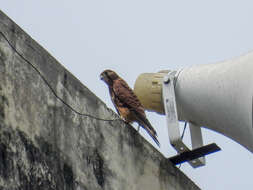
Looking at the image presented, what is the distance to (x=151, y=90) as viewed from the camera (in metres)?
7.08

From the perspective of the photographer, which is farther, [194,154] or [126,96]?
[126,96]

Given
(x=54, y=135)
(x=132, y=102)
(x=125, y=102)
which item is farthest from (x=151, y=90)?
(x=54, y=135)

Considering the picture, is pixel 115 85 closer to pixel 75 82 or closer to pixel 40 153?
pixel 75 82

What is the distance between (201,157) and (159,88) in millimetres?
725

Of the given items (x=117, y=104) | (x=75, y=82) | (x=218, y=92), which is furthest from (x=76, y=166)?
(x=117, y=104)

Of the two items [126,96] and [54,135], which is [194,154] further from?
[54,135]

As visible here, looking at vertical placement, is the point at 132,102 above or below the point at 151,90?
below

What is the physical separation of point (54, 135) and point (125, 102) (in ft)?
8.56

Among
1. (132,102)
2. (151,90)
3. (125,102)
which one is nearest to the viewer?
(151,90)

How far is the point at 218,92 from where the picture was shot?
18.8 feet

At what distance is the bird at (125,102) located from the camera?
7754mm

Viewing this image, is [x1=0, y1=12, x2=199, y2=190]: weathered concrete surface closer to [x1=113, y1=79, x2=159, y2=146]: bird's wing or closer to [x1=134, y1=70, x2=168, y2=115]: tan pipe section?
[x1=134, y1=70, x2=168, y2=115]: tan pipe section

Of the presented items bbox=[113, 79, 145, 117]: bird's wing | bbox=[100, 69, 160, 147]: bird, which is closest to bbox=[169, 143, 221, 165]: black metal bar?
bbox=[100, 69, 160, 147]: bird

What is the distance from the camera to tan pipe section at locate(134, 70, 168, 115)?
7.01 m
